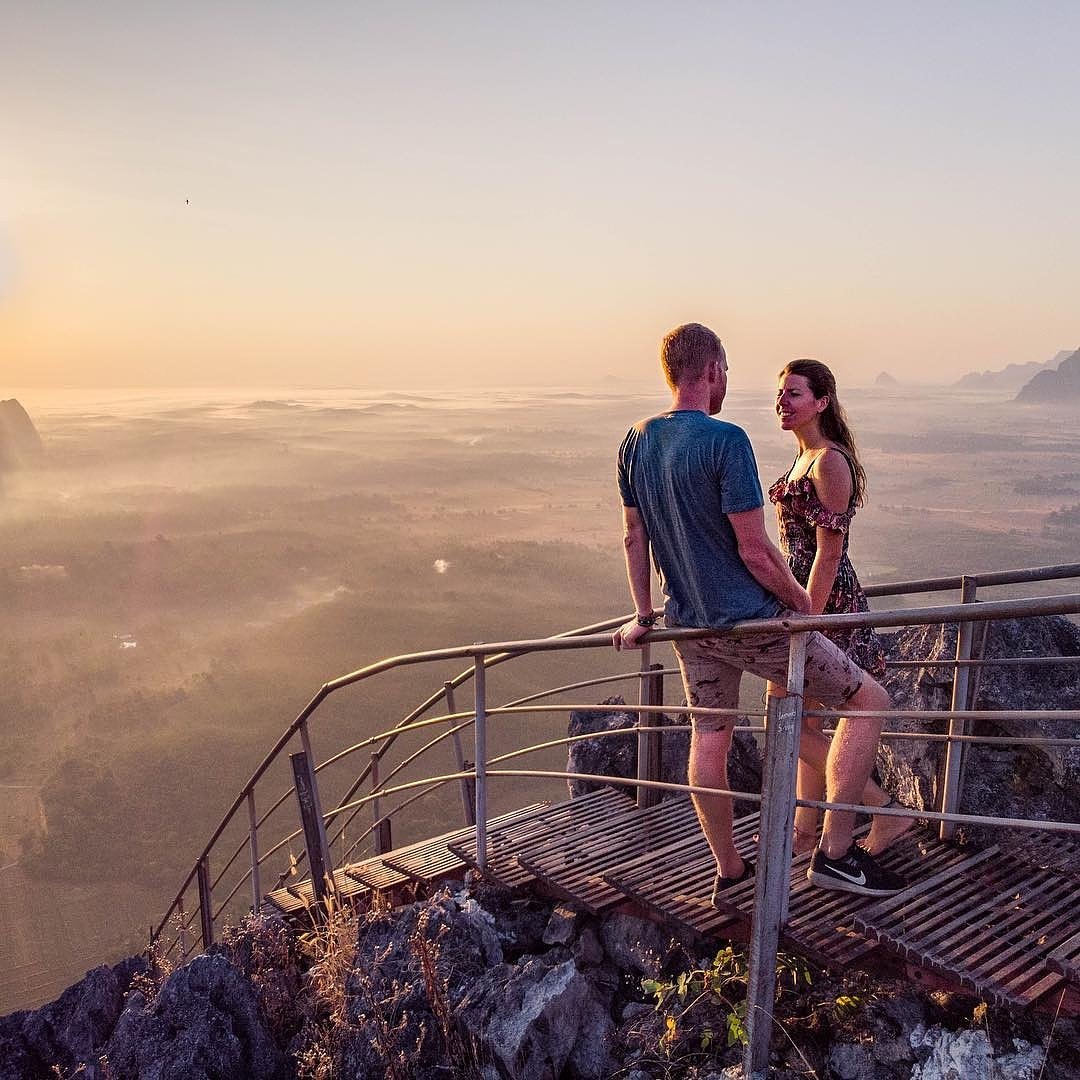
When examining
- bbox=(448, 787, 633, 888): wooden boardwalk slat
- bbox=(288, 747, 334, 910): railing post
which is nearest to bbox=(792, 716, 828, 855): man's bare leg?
bbox=(448, 787, 633, 888): wooden boardwalk slat

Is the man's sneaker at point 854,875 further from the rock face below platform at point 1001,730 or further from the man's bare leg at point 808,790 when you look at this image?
the rock face below platform at point 1001,730

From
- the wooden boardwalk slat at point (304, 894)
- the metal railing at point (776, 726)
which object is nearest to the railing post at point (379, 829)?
the wooden boardwalk slat at point (304, 894)

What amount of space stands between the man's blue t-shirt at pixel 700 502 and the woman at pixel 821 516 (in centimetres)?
40

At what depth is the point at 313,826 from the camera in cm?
478

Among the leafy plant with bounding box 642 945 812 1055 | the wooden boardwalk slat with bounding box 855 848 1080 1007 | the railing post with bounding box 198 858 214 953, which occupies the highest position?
the wooden boardwalk slat with bounding box 855 848 1080 1007

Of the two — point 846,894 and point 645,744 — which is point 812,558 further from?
point 645,744

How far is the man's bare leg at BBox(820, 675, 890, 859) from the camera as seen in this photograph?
2945mm

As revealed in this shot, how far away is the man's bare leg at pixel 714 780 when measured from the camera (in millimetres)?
3125

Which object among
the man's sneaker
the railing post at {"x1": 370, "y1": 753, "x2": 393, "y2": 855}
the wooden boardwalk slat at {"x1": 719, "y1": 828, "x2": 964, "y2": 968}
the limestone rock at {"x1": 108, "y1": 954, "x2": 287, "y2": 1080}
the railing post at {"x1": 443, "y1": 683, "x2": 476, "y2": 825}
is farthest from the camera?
the railing post at {"x1": 370, "y1": 753, "x2": 393, "y2": 855}

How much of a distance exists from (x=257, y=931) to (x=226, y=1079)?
92cm

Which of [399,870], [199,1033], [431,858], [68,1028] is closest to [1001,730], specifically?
[431,858]

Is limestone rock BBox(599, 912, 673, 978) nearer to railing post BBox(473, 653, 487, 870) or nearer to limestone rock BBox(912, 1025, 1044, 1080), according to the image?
railing post BBox(473, 653, 487, 870)

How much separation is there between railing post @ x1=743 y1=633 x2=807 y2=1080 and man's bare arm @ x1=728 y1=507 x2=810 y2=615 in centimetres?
16

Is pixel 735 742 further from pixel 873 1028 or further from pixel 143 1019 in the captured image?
pixel 143 1019
